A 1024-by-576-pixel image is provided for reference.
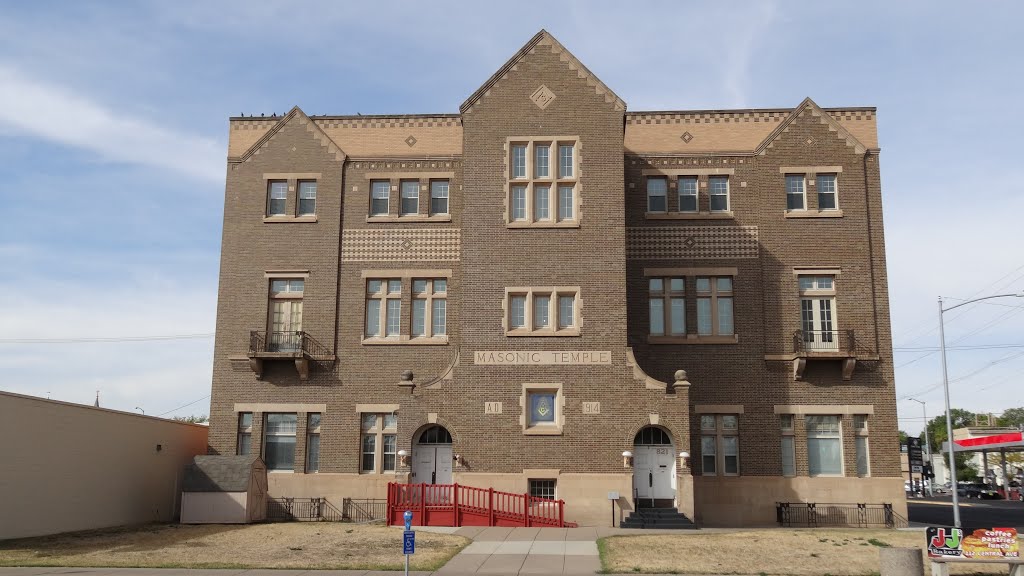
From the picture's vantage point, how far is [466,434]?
28.7 meters

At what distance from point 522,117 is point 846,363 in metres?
14.1

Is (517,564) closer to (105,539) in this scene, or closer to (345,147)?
(105,539)

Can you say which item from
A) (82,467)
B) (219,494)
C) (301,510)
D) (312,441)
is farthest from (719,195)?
(82,467)

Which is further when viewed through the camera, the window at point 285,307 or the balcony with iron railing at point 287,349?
the window at point 285,307

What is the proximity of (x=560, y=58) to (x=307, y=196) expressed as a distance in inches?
426

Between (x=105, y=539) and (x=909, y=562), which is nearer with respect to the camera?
(x=909, y=562)

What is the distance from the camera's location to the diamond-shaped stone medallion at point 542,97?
101ft

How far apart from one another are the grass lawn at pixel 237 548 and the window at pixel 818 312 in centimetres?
1525

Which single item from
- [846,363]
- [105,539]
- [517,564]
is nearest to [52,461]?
[105,539]

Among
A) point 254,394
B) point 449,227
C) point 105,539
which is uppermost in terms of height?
point 449,227

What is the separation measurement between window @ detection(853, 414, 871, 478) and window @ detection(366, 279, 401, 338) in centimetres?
1660

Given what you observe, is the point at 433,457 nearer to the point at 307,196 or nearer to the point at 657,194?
the point at 307,196

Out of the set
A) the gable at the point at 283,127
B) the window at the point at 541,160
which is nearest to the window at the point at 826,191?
the window at the point at 541,160

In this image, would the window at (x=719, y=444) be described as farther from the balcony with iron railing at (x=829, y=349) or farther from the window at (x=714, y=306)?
the window at (x=714, y=306)
